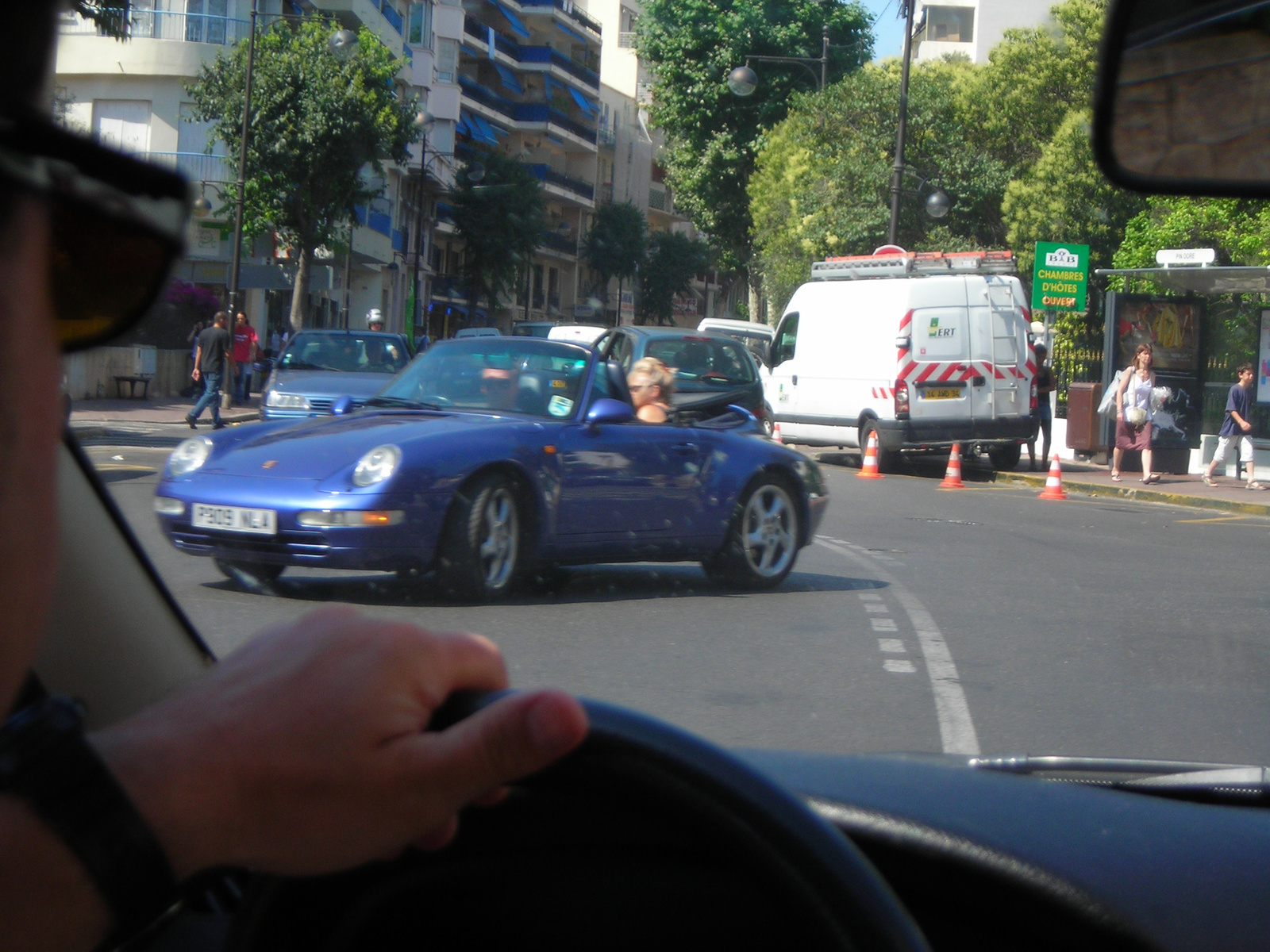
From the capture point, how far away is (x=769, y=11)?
53.1 metres

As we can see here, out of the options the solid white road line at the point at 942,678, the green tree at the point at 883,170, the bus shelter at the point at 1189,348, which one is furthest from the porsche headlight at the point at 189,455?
the green tree at the point at 883,170

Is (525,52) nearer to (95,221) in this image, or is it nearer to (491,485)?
(491,485)

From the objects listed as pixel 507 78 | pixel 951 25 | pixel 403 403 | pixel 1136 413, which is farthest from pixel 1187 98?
pixel 951 25

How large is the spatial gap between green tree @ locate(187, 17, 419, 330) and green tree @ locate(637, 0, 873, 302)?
4745 centimetres

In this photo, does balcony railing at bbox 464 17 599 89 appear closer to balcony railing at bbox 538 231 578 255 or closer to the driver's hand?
balcony railing at bbox 538 231 578 255

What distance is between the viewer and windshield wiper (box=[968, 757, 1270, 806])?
2258mm

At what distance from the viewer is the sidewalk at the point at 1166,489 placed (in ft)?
61.2

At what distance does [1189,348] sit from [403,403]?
→ 18.7m

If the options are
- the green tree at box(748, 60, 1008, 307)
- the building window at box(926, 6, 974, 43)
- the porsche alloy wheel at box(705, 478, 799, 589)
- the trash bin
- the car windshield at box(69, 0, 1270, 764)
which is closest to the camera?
the car windshield at box(69, 0, 1270, 764)

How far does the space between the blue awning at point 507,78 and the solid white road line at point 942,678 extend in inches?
2620

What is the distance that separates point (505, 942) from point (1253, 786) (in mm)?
1452

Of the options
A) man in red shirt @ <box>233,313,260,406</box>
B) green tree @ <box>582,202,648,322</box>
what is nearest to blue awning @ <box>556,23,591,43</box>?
green tree @ <box>582,202,648,322</box>

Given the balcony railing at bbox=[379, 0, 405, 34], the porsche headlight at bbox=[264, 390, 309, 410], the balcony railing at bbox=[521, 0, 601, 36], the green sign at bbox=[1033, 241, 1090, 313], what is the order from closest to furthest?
the balcony railing at bbox=[379, 0, 405, 34] → the porsche headlight at bbox=[264, 390, 309, 410] → the green sign at bbox=[1033, 241, 1090, 313] → the balcony railing at bbox=[521, 0, 601, 36]

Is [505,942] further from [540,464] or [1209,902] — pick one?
[540,464]
